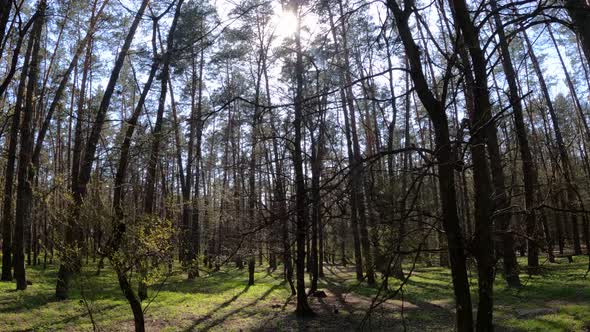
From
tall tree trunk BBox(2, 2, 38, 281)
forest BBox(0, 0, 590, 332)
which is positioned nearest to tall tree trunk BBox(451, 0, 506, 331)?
forest BBox(0, 0, 590, 332)

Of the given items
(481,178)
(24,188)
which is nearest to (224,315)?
(24,188)

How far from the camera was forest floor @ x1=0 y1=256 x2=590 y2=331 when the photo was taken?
28.5 ft

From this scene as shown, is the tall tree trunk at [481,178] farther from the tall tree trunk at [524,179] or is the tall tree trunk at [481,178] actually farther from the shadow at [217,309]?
the shadow at [217,309]

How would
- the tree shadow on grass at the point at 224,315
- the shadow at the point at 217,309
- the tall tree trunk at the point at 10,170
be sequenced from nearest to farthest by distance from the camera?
the tree shadow on grass at the point at 224,315 < the shadow at the point at 217,309 < the tall tree trunk at the point at 10,170

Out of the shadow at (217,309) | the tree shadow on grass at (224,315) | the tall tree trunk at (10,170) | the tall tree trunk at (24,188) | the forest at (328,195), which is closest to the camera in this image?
the forest at (328,195)

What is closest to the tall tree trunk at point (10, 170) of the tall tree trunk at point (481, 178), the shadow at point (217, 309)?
the shadow at point (217, 309)

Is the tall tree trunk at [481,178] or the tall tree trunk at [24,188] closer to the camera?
the tall tree trunk at [481,178]

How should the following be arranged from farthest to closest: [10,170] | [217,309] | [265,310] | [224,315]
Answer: [10,170] < [265,310] < [217,309] < [224,315]

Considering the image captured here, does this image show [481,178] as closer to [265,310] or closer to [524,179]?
Result: [524,179]

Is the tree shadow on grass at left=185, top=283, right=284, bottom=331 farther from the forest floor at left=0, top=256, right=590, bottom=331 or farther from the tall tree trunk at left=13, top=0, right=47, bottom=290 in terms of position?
the tall tree trunk at left=13, top=0, right=47, bottom=290

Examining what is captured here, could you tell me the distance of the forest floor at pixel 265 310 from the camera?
28.5ft

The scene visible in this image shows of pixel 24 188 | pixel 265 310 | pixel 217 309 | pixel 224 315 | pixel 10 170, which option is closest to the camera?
pixel 224 315

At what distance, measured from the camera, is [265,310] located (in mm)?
12484

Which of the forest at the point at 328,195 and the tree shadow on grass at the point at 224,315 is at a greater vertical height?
the forest at the point at 328,195
